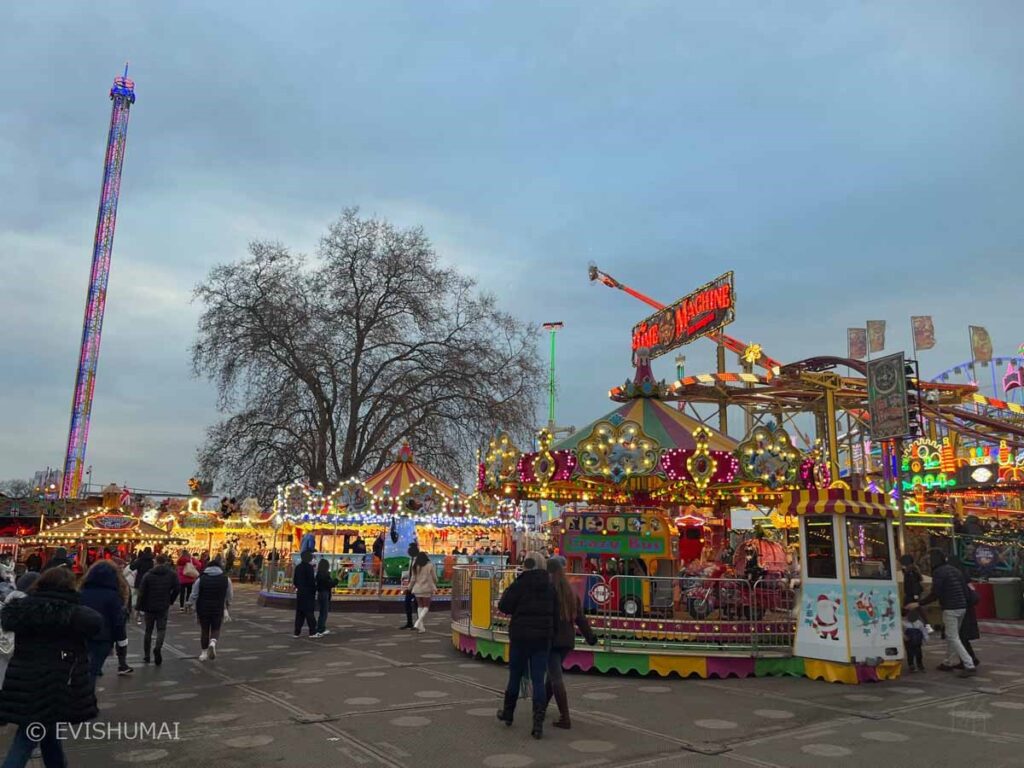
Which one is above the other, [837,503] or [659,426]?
[659,426]

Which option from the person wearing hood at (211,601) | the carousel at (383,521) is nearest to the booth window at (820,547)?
the person wearing hood at (211,601)

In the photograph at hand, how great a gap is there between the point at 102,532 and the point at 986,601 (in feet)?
78.9

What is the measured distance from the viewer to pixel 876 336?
3222 centimetres

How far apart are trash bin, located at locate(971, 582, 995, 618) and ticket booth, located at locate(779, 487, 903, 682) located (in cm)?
1115

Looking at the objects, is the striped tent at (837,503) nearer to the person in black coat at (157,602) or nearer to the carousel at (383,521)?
the person in black coat at (157,602)

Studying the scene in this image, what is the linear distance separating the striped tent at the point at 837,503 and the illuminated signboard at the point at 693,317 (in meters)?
18.8

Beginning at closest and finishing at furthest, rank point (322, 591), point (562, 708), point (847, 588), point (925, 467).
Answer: point (562, 708) → point (847, 588) → point (322, 591) → point (925, 467)

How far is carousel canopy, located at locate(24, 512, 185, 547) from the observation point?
22.2 metres

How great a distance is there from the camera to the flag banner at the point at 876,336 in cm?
3200

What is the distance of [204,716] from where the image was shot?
676 cm

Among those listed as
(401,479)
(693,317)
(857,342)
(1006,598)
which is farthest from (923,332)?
(401,479)

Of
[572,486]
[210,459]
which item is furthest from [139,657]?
[210,459]

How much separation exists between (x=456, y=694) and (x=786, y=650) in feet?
14.3

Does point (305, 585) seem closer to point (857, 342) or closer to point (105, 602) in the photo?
point (105, 602)
